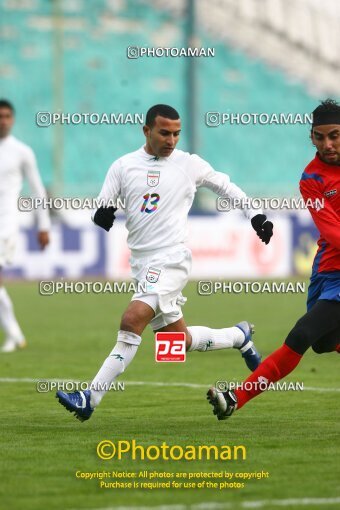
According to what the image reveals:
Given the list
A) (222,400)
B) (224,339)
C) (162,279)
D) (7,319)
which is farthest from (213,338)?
(7,319)

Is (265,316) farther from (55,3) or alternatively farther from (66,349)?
(55,3)

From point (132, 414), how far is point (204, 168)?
5.56 feet

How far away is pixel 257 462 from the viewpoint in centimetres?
596

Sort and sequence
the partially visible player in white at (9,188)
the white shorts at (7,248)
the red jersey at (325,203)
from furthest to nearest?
the white shorts at (7,248) < the partially visible player in white at (9,188) < the red jersey at (325,203)

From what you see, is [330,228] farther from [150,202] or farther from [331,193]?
[150,202]

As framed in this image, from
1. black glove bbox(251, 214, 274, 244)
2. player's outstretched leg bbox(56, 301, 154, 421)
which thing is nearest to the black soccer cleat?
player's outstretched leg bbox(56, 301, 154, 421)

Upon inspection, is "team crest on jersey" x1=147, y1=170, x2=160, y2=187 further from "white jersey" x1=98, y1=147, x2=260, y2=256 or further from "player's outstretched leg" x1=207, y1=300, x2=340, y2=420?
"player's outstretched leg" x1=207, y1=300, x2=340, y2=420

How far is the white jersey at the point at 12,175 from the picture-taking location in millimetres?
12586

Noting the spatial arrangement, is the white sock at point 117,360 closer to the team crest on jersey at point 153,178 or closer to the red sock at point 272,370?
the red sock at point 272,370

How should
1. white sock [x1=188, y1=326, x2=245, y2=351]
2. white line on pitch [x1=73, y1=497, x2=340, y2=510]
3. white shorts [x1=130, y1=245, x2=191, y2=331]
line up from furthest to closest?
white sock [x1=188, y1=326, x2=245, y2=351]
white shorts [x1=130, y1=245, x2=191, y2=331]
white line on pitch [x1=73, y1=497, x2=340, y2=510]

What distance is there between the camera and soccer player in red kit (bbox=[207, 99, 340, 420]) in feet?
22.5

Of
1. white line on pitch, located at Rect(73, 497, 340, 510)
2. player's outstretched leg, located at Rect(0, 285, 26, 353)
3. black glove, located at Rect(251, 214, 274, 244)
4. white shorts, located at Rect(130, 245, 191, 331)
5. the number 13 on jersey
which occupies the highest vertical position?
the number 13 on jersey

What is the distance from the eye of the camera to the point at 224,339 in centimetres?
824

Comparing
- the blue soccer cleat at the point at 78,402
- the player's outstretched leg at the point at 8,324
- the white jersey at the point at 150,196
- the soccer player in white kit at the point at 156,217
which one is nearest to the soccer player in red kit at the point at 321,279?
the soccer player in white kit at the point at 156,217
